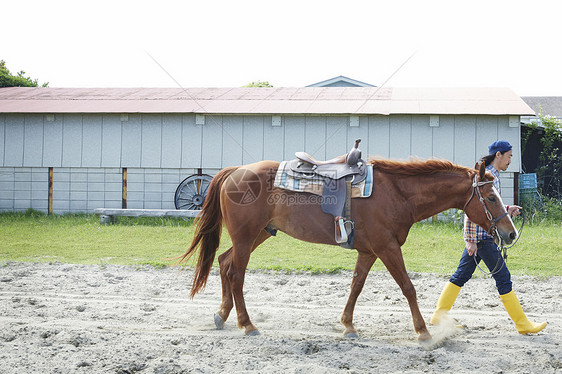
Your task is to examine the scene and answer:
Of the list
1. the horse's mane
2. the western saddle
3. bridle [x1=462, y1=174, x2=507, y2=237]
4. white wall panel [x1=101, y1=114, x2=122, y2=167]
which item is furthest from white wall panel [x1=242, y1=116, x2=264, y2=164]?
bridle [x1=462, y1=174, x2=507, y2=237]

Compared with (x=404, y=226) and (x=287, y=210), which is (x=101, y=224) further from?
(x=404, y=226)

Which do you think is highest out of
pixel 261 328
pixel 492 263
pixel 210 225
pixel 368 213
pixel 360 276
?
pixel 368 213

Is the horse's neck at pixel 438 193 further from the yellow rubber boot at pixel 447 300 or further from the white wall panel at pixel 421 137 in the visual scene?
the white wall panel at pixel 421 137

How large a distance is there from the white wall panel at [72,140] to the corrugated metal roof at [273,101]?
12.2 inches

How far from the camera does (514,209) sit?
3953 mm

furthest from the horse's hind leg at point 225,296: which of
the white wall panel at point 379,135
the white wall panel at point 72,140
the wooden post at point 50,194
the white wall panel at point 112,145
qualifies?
the wooden post at point 50,194

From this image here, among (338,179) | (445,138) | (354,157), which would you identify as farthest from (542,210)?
(338,179)

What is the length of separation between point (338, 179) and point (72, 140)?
10829 millimetres

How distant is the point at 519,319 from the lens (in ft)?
12.9

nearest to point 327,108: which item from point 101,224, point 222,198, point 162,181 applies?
point 162,181

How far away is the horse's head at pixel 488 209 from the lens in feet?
12.4

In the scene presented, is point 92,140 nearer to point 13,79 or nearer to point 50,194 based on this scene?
point 50,194

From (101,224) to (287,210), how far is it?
7802mm

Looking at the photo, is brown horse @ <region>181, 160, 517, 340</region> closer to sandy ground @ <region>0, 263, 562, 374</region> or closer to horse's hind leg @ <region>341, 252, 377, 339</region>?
horse's hind leg @ <region>341, 252, 377, 339</region>
